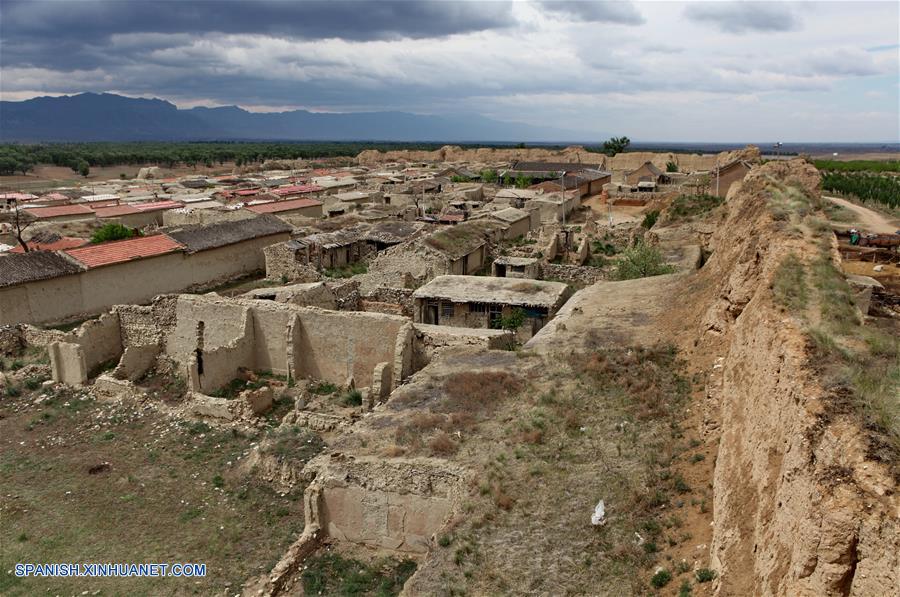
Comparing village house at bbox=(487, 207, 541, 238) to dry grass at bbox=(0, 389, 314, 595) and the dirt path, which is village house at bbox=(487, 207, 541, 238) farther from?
dry grass at bbox=(0, 389, 314, 595)

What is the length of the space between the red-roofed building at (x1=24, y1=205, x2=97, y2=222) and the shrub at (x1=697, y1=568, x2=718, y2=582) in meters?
46.2

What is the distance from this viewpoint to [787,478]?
609 cm

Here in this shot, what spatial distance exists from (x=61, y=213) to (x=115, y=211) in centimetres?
331

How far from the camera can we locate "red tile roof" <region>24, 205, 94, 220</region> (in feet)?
140

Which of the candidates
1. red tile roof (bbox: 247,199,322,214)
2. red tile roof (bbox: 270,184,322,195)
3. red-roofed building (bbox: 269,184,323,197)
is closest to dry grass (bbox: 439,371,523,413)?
red tile roof (bbox: 247,199,322,214)

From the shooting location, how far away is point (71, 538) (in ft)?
35.2

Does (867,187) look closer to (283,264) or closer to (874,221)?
(874,221)

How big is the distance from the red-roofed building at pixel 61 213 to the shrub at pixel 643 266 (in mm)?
37395

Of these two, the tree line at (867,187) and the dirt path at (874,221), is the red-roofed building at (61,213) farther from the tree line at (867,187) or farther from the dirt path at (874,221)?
the tree line at (867,187)

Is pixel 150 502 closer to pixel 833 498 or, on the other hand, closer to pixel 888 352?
pixel 833 498

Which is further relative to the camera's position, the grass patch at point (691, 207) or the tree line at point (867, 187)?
the tree line at point (867, 187)

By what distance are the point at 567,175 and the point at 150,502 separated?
52.3 m

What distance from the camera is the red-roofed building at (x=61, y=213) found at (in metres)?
42.2

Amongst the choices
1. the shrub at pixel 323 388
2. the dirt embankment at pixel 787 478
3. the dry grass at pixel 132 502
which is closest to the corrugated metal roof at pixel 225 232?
the dry grass at pixel 132 502
